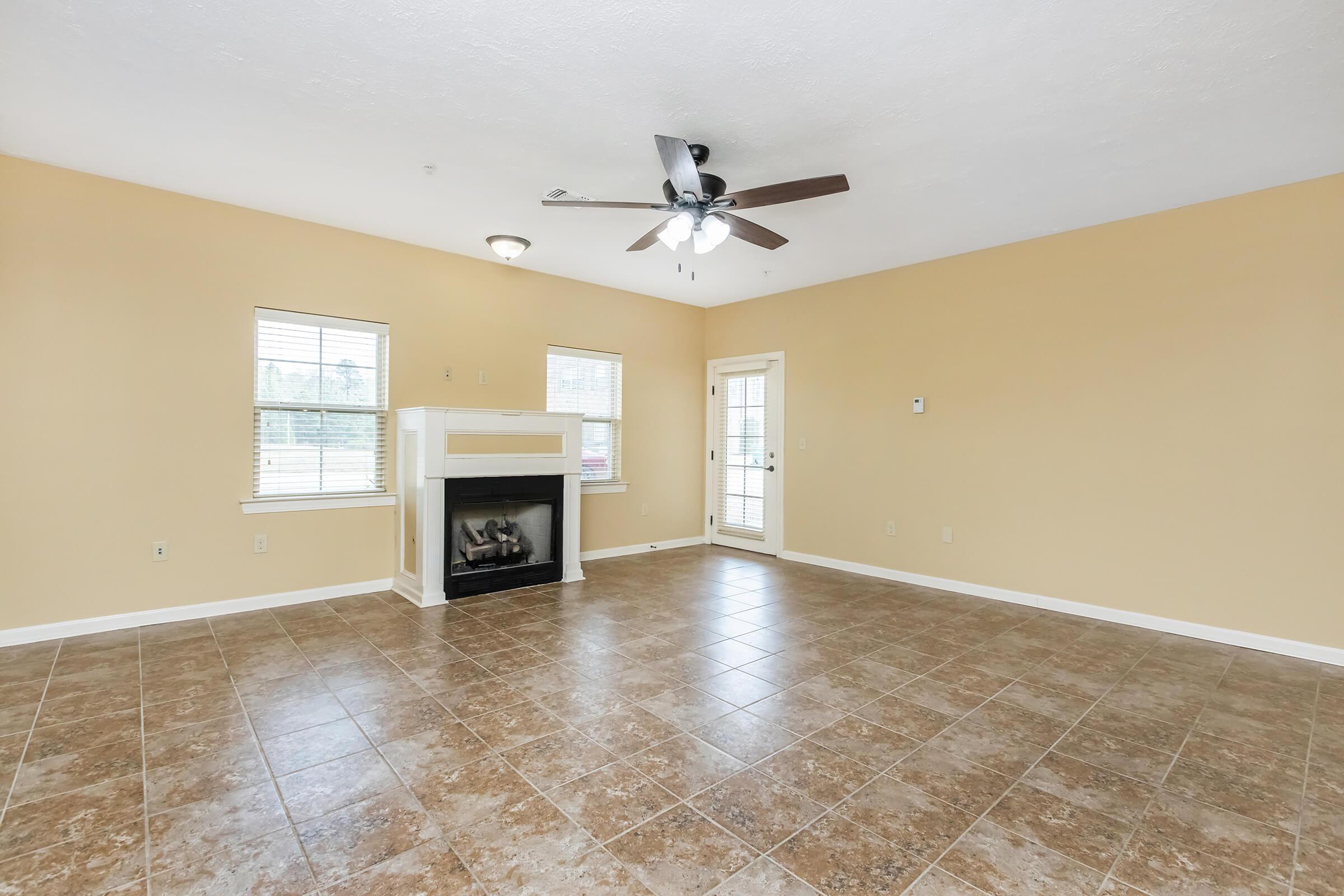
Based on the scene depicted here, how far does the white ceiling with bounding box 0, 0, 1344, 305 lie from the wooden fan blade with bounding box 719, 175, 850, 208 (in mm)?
306

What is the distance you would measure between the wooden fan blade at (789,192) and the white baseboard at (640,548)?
355cm

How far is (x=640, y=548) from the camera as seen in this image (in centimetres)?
622

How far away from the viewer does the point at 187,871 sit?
1630mm

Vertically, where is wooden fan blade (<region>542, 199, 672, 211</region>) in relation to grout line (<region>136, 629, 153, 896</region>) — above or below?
above

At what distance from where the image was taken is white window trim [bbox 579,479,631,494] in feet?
19.1

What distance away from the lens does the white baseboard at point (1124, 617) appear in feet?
11.1

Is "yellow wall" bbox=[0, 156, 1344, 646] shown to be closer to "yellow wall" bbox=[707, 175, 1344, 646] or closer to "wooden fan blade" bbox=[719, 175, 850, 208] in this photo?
"yellow wall" bbox=[707, 175, 1344, 646]

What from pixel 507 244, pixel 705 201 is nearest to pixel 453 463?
pixel 507 244

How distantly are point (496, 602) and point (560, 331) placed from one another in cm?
253

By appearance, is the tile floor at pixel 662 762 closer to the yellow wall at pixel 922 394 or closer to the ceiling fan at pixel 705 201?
the yellow wall at pixel 922 394

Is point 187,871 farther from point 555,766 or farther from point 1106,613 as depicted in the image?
point 1106,613

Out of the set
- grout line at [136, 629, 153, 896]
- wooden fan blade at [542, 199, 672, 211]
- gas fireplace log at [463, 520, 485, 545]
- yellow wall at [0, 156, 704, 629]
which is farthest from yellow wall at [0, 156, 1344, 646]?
wooden fan blade at [542, 199, 672, 211]

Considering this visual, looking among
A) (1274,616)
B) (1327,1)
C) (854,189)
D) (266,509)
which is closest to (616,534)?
(266,509)

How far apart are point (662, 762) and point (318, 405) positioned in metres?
3.58
